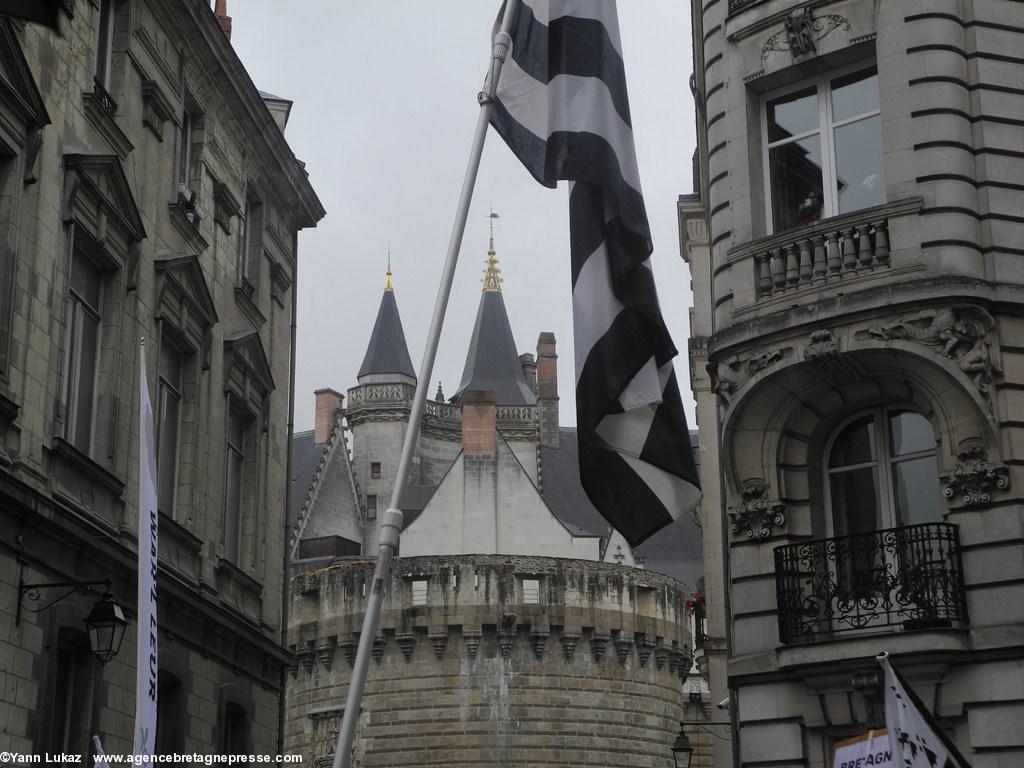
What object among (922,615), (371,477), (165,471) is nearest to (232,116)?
(165,471)

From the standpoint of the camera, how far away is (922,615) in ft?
43.1

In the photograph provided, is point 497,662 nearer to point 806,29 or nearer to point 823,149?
point 823,149

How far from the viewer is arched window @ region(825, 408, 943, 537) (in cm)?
1397

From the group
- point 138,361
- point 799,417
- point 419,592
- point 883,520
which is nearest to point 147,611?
point 138,361

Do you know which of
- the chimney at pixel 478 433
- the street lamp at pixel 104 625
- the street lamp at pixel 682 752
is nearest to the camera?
the street lamp at pixel 104 625

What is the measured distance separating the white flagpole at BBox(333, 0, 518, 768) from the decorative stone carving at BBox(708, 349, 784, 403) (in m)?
5.15

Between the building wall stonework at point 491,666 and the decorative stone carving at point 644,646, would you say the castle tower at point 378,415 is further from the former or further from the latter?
the decorative stone carving at point 644,646

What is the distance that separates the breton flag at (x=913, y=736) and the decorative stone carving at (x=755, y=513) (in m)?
5.07

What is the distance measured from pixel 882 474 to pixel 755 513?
1172 millimetres

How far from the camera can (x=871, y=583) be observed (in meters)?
13.7

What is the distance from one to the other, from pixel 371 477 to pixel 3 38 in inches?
2265

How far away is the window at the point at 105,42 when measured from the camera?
1636 cm

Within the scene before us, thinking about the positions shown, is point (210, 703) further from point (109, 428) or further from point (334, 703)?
point (334, 703)

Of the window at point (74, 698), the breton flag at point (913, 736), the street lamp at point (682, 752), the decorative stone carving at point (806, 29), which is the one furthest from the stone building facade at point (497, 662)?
the breton flag at point (913, 736)
